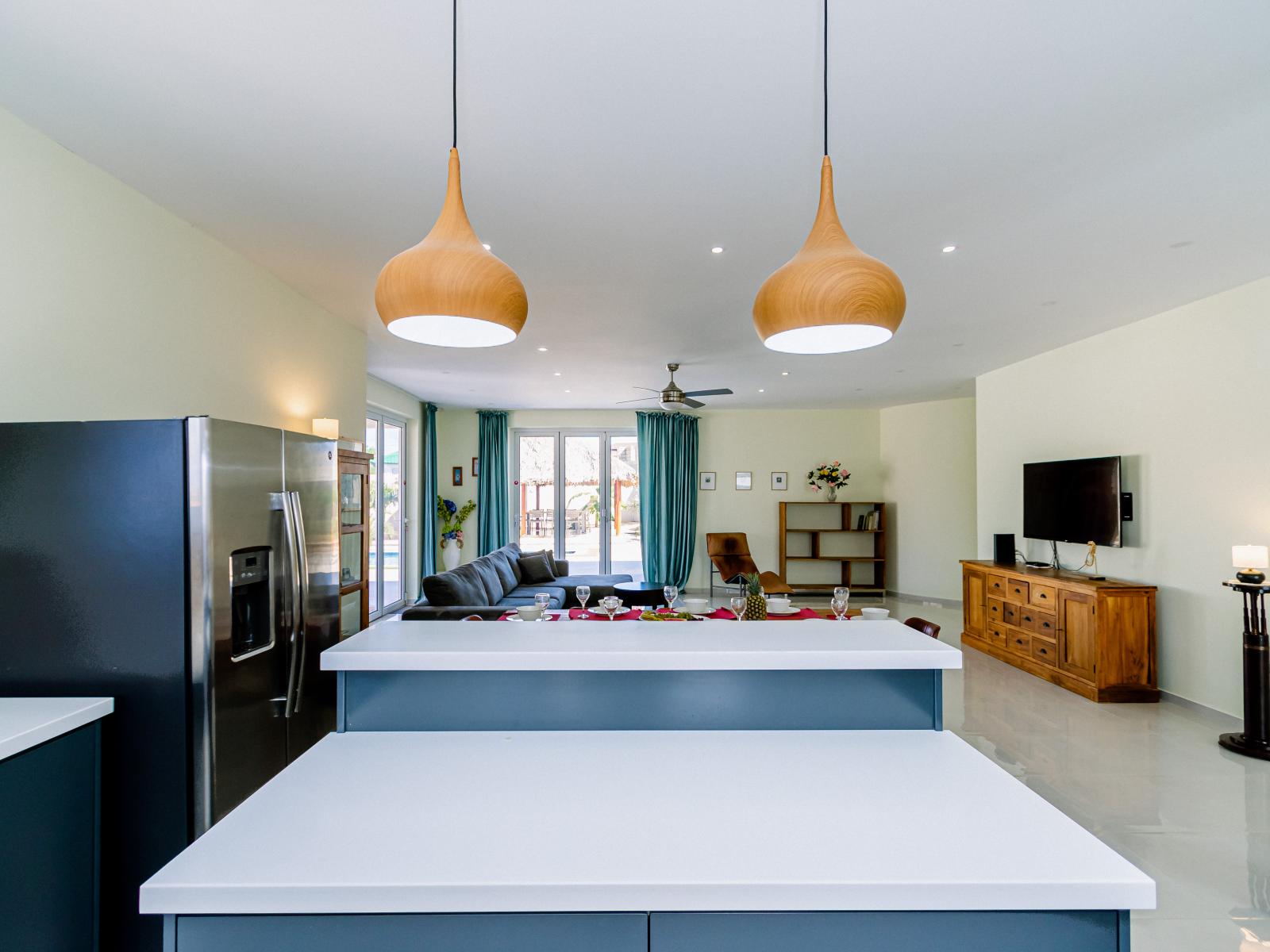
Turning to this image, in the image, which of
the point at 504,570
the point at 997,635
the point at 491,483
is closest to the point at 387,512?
the point at 491,483

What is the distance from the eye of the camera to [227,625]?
1946mm

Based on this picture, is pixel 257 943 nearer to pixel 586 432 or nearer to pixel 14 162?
pixel 14 162

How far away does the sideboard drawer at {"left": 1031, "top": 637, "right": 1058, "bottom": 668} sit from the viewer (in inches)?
183

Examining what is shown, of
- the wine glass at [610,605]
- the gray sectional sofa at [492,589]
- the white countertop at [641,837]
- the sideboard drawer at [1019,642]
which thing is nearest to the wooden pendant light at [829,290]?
the white countertop at [641,837]

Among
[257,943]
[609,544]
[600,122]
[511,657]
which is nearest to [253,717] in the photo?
[511,657]

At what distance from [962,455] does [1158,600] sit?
11.7 feet

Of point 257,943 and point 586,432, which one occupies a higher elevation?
point 586,432

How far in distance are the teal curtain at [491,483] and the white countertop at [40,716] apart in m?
6.52

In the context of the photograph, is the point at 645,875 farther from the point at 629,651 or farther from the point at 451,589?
the point at 451,589

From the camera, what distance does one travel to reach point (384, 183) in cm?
243

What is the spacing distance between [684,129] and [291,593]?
209 cm

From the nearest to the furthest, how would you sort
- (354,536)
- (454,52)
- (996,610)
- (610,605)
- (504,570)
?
Answer: (454,52)
(610,605)
(354,536)
(996,610)
(504,570)

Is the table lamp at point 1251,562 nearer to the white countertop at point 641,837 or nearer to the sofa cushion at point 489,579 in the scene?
the white countertop at point 641,837

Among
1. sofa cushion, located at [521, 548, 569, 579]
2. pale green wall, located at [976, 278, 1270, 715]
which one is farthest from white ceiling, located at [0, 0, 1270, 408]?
sofa cushion, located at [521, 548, 569, 579]
